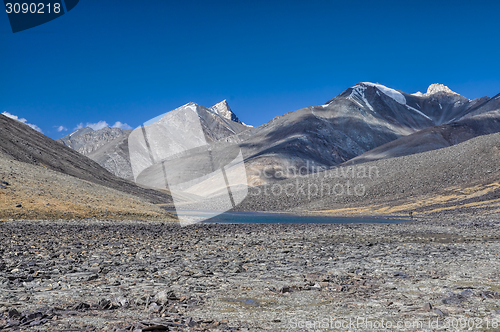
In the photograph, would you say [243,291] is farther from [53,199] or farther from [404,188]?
[404,188]

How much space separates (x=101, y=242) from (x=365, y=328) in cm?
1588

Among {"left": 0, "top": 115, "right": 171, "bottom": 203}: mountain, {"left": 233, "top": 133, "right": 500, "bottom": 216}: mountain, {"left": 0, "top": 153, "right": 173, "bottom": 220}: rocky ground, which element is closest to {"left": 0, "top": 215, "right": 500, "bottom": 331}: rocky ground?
{"left": 0, "top": 153, "right": 173, "bottom": 220}: rocky ground

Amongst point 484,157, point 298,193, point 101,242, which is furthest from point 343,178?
point 101,242

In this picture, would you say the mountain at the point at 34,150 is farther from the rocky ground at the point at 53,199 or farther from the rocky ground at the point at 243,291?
the rocky ground at the point at 243,291

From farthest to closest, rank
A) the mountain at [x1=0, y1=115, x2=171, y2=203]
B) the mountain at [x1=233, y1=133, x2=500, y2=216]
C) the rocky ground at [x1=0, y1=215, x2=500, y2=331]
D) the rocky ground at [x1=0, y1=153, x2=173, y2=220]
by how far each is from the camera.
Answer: the mountain at [x1=0, y1=115, x2=171, y2=203] < the mountain at [x1=233, y1=133, x2=500, y2=216] < the rocky ground at [x1=0, y1=153, x2=173, y2=220] < the rocky ground at [x1=0, y1=215, x2=500, y2=331]

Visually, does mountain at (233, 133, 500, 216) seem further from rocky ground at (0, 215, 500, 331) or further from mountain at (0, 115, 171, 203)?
rocky ground at (0, 215, 500, 331)

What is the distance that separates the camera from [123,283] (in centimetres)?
980

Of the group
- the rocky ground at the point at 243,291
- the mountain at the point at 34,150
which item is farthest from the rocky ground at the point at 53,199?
the mountain at the point at 34,150

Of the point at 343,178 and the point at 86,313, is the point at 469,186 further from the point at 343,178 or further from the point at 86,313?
the point at 86,313

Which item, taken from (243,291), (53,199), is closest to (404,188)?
(53,199)

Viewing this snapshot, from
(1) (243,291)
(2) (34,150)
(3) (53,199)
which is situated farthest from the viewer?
(2) (34,150)

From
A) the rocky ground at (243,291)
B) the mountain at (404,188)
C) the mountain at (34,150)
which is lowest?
the rocky ground at (243,291)

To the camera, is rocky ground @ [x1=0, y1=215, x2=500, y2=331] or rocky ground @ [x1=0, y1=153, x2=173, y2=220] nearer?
rocky ground @ [x1=0, y1=215, x2=500, y2=331]

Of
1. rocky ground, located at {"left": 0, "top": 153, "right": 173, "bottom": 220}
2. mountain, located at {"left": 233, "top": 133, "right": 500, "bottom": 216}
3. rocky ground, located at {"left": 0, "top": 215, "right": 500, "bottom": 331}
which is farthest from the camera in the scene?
mountain, located at {"left": 233, "top": 133, "right": 500, "bottom": 216}
